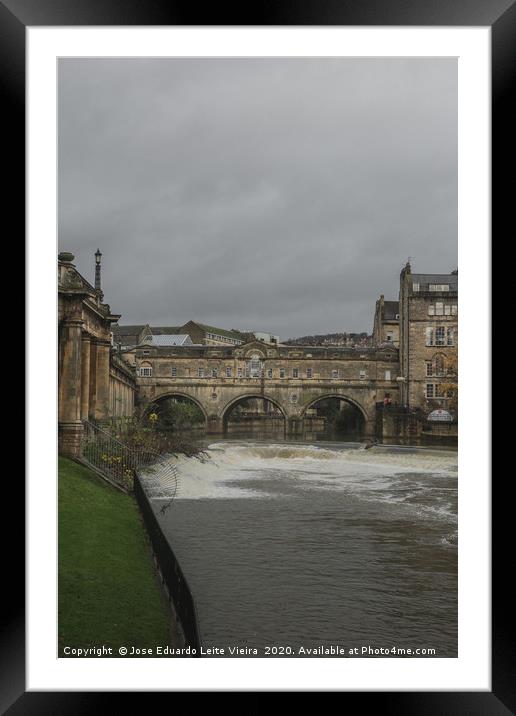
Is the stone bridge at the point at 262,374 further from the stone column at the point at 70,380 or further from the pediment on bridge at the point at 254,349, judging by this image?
the stone column at the point at 70,380

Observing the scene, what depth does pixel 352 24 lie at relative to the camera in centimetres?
414

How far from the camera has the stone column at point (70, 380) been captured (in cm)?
627

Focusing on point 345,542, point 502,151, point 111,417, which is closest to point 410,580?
point 345,542

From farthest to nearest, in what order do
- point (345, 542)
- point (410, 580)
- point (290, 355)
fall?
point (290, 355) → point (345, 542) → point (410, 580)

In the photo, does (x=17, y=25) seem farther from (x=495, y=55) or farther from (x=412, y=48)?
(x=495, y=55)

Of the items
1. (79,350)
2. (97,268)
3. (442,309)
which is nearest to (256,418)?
(79,350)

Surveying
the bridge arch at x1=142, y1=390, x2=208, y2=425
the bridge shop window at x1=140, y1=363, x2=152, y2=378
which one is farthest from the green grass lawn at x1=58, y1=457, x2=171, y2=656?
the bridge shop window at x1=140, y1=363, x2=152, y2=378

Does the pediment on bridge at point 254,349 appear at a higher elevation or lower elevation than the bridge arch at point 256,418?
higher

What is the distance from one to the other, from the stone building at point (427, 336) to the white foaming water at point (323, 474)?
69 cm

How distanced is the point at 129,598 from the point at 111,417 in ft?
10.3

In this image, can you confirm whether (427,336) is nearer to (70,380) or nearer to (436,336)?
(436,336)

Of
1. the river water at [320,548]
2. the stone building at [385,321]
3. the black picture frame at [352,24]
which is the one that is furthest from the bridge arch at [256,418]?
the black picture frame at [352,24]

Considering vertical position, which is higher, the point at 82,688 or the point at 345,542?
the point at 345,542

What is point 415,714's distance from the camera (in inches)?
157
